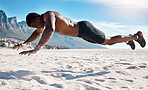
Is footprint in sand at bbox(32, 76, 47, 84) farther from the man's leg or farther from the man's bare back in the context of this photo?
the man's leg

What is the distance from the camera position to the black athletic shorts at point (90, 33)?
3.35 metres

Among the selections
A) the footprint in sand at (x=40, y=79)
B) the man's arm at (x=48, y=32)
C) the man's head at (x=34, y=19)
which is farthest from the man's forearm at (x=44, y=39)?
the man's head at (x=34, y=19)

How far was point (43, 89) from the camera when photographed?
6.49 ft

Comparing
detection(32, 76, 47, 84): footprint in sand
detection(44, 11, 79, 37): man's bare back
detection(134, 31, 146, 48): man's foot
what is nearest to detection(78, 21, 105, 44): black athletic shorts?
detection(44, 11, 79, 37): man's bare back

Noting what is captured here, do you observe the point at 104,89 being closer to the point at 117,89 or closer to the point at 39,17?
the point at 117,89

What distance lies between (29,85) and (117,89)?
1.29 metres

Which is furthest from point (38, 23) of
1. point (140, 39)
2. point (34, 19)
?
point (140, 39)

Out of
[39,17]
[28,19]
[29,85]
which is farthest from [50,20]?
Answer: [29,85]

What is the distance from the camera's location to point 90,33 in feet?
11.1

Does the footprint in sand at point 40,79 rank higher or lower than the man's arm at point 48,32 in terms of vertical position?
lower

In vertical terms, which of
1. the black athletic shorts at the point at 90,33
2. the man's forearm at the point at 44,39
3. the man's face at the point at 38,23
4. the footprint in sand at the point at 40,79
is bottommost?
the footprint in sand at the point at 40,79

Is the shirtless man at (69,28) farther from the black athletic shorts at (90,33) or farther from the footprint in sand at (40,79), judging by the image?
the footprint in sand at (40,79)

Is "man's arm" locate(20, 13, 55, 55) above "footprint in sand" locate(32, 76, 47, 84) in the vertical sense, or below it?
above

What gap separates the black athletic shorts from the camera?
3.35 meters
